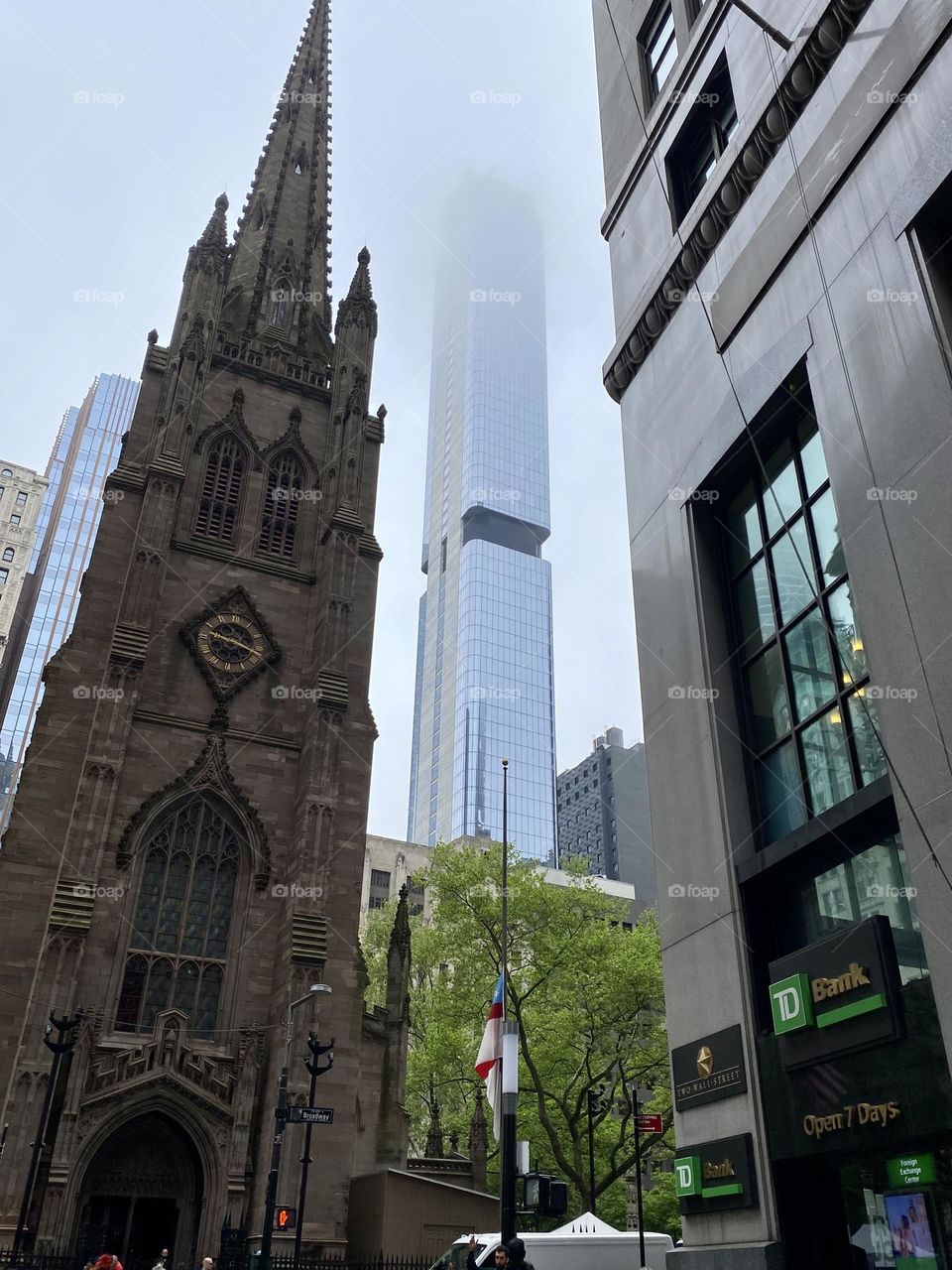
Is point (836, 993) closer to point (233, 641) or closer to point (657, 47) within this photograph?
point (657, 47)

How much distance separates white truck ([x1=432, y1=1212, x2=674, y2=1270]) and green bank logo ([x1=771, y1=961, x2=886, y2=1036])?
9.60m

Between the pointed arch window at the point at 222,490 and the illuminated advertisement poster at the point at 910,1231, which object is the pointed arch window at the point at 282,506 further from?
the illuminated advertisement poster at the point at 910,1231

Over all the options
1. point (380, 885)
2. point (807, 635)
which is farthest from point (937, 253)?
point (380, 885)

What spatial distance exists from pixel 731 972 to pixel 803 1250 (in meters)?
3.66

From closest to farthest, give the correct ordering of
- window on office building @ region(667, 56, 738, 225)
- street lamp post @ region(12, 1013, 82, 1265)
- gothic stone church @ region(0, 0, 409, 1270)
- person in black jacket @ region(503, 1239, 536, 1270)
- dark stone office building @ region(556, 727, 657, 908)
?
1. person in black jacket @ region(503, 1239, 536, 1270)
2. street lamp post @ region(12, 1013, 82, 1265)
3. window on office building @ region(667, 56, 738, 225)
4. gothic stone church @ region(0, 0, 409, 1270)
5. dark stone office building @ region(556, 727, 657, 908)

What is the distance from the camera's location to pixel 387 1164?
30.4m

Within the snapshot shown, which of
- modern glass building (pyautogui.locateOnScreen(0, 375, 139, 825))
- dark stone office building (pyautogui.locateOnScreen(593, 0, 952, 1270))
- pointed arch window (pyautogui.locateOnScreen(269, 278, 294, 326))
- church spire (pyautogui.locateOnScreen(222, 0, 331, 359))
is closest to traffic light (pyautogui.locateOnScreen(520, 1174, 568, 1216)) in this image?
dark stone office building (pyautogui.locateOnScreen(593, 0, 952, 1270))

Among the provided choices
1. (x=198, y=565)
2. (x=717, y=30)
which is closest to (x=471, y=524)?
(x=198, y=565)

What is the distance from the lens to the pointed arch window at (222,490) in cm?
3778

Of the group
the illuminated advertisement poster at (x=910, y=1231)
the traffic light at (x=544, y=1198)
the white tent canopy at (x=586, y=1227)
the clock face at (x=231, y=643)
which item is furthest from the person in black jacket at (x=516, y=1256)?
the clock face at (x=231, y=643)

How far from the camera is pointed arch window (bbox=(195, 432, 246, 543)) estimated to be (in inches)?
1487

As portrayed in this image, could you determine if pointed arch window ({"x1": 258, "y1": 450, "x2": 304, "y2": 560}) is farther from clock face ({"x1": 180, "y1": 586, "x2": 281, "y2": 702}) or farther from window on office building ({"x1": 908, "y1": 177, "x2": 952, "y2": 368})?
window on office building ({"x1": 908, "y1": 177, "x2": 952, "y2": 368})

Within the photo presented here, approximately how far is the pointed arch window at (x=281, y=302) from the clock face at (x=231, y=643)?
1710 cm

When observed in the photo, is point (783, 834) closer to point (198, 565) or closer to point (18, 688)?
point (198, 565)
